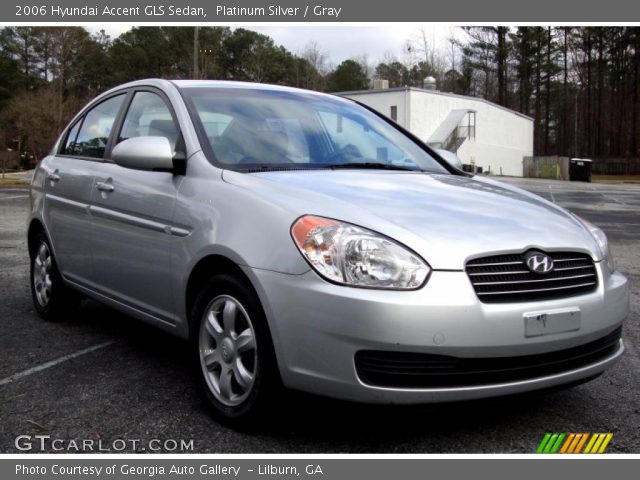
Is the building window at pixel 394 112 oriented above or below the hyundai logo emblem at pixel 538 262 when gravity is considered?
above

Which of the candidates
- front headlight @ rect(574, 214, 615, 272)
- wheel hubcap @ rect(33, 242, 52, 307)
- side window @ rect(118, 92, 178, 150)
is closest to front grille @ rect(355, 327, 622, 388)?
front headlight @ rect(574, 214, 615, 272)

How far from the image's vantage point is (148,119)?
163 inches

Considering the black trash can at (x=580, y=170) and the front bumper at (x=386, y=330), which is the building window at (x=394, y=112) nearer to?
the black trash can at (x=580, y=170)

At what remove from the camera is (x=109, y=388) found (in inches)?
142

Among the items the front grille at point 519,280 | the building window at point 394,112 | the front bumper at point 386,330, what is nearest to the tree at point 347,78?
the building window at point 394,112

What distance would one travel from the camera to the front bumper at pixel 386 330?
2.52m

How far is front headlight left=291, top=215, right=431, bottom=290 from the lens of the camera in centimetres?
258

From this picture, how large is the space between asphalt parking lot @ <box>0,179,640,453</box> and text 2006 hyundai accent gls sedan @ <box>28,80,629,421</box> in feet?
0.58

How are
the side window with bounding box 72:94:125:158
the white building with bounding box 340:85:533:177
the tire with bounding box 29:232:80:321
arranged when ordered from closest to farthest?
1. the side window with bounding box 72:94:125:158
2. the tire with bounding box 29:232:80:321
3. the white building with bounding box 340:85:533:177

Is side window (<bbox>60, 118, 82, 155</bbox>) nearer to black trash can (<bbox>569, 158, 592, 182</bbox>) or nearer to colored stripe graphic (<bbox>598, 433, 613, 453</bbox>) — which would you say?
colored stripe graphic (<bbox>598, 433, 613, 453</bbox>)

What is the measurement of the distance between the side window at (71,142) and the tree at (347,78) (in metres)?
56.0

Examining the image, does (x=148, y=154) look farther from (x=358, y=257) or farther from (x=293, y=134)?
(x=358, y=257)

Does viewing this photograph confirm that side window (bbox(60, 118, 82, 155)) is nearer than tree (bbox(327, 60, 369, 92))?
Yes

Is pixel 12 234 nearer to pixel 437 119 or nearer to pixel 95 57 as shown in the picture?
pixel 437 119
